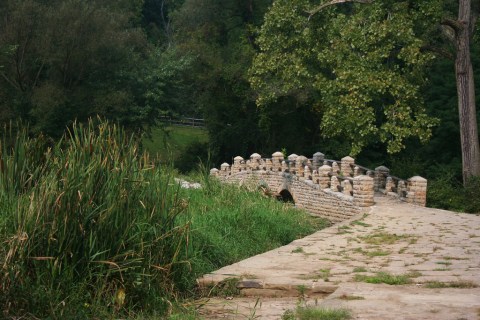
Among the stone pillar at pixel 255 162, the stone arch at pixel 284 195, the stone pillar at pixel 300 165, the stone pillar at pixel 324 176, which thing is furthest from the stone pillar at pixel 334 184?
the stone pillar at pixel 255 162

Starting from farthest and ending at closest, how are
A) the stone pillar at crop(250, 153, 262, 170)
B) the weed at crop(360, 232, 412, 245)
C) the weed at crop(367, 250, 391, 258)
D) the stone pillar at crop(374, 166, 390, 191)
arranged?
the stone pillar at crop(250, 153, 262, 170)
the stone pillar at crop(374, 166, 390, 191)
the weed at crop(360, 232, 412, 245)
the weed at crop(367, 250, 391, 258)

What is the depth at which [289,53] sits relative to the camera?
92.3 ft

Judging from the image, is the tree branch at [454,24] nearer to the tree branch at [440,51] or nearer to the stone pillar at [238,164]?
the tree branch at [440,51]

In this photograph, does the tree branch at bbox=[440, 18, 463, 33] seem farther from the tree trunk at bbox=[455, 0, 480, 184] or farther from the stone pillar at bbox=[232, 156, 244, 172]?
the stone pillar at bbox=[232, 156, 244, 172]

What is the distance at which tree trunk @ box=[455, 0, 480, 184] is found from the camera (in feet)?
81.4

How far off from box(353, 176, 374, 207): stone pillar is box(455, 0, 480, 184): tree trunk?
4686 mm

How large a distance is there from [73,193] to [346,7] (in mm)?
36276

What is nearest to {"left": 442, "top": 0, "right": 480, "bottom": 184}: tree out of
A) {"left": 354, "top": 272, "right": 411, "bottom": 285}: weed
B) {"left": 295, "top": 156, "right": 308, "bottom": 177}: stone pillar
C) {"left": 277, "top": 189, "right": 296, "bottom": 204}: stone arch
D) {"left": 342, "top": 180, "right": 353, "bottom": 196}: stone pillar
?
{"left": 342, "top": 180, "right": 353, "bottom": 196}: stone pillar

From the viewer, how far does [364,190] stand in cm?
2155

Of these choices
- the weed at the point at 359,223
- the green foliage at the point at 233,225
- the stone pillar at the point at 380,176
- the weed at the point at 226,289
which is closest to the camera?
the weed at the point at 226,289

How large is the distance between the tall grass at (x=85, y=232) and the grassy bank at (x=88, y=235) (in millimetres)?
13

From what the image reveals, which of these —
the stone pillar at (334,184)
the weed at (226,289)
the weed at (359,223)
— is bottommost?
→ the weed at (226,289)

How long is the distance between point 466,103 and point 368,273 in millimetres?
13799

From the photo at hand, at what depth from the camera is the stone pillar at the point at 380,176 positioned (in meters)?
24.3
